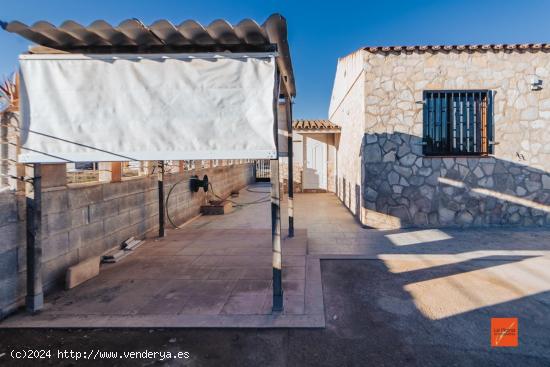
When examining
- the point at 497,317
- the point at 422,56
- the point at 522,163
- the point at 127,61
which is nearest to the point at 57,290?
the point at 127,61

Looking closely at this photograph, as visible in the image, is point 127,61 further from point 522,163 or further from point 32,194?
point 522,163

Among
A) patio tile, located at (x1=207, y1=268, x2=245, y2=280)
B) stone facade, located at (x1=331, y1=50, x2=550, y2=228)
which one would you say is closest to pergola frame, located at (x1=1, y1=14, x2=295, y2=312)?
patio tile, located at (x1=207, y1=268, x2=245, y2=280)

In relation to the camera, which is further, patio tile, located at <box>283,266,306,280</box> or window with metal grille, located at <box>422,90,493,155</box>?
window with metal grille, located at <box>422,90,493,155</box>

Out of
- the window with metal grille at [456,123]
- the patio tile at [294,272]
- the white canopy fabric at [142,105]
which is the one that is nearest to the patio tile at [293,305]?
the patio tile at [294,272]

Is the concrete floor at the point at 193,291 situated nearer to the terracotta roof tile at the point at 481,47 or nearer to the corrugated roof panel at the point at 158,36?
the corrugated roof panel at the point at 158,36

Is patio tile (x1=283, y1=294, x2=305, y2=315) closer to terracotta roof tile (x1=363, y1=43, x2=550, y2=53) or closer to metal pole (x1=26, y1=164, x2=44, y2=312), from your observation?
metal pole (x1=26, y1=164, x2=44, y2=312)

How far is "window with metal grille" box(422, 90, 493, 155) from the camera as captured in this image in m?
7.73

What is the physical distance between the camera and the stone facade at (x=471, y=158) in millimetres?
7629

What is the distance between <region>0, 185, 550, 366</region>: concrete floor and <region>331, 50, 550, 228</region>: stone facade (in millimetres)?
1945

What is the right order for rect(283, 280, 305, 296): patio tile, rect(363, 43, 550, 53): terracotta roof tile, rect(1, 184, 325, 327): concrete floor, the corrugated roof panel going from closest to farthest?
the corrugated roof panel < rect(1, 184, 325, 327): concrete floor < rect(283, 280, 305, 296): patio tile < rect(363, 43, 550, 53): terracotta roof tile

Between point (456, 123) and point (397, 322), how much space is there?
635 cm

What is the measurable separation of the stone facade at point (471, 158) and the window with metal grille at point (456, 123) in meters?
0.21

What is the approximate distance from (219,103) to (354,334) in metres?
2.78

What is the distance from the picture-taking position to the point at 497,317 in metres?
3.30
